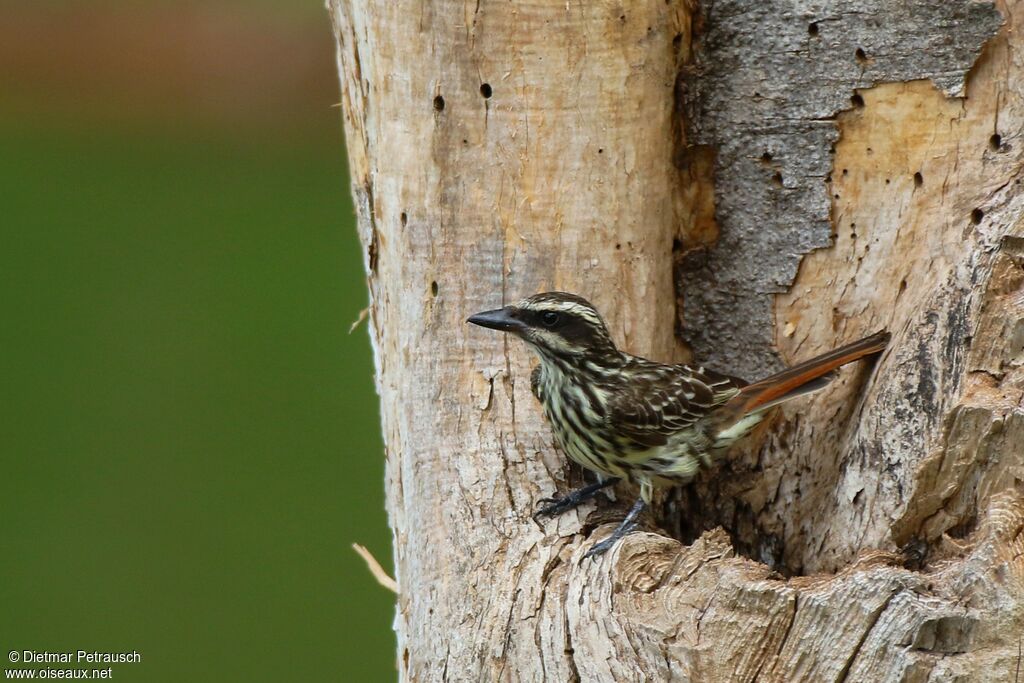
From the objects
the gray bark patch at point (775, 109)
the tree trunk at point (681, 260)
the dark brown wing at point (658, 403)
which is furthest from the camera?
the dark brown wing at point (658, 403)

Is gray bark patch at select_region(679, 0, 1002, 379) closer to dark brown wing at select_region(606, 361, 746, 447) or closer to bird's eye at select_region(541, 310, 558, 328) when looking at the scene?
dark brown wing at select_region(606, 361, 746, 447)

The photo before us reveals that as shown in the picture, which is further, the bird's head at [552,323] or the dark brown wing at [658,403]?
the dark brown wing at [658,403]

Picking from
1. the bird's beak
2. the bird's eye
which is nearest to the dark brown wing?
the bird's eye

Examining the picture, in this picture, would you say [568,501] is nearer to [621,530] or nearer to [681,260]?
[621,530]

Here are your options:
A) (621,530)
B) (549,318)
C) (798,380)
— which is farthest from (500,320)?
(798,380)

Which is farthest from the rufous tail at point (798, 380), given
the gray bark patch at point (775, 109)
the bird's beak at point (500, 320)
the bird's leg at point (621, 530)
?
the bird's beak at point (500, 320)

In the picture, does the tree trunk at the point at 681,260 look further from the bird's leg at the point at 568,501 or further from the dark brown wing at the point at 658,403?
the dark brown wing at the point at 658,403

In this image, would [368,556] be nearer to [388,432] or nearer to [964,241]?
[388,432]
